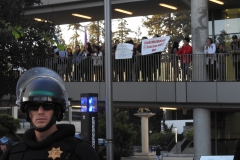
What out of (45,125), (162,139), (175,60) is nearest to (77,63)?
(175,60)

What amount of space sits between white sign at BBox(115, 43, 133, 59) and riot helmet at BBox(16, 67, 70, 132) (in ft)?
60.8

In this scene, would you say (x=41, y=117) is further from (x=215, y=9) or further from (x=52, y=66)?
(x=215, y=9)

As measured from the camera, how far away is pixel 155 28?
53344 mm

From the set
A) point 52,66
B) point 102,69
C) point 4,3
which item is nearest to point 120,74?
point 102,69

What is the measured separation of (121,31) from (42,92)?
50.0m

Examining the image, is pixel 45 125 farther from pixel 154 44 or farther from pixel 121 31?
pixel 121 31

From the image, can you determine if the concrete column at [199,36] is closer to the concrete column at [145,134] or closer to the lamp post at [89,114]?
the lamp post at [89,114]

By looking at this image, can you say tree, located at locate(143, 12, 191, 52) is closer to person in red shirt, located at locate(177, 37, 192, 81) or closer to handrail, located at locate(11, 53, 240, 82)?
handrail, located at locate(11, 53, 240, 82)

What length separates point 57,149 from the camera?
3.15m

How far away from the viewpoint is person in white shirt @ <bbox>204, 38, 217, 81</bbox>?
70.3 feet

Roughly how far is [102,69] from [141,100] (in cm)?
203

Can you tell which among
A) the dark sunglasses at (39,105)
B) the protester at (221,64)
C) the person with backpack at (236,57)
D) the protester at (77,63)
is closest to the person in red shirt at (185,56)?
the protester at (221,64)

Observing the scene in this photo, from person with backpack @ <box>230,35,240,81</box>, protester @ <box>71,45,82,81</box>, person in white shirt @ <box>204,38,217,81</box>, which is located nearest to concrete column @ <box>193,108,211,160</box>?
person in white shirt @ <box>204,38,217,81</box>

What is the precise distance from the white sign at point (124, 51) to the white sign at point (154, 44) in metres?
0.69
